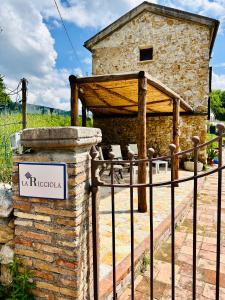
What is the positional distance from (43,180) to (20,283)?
3.01 ft

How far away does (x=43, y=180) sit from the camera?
185cm

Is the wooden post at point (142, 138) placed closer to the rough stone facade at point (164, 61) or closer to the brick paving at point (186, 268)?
the brick paving at point (186, 268)

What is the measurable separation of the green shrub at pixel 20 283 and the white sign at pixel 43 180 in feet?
2.09

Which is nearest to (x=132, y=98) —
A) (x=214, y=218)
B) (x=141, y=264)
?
(x=214, y=218)

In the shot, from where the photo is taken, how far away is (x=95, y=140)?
203 centimetres

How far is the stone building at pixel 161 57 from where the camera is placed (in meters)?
10.0

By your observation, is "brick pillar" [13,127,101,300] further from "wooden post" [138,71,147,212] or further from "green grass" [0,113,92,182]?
"wooden post" [138,71,147,212]

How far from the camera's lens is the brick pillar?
5.87 feet

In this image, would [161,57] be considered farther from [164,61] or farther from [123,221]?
[123,221]

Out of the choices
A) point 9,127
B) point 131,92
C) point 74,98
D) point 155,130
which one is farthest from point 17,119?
point 155,130

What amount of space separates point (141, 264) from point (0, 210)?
5.61 feet

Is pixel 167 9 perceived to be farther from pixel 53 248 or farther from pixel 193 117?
pixel 53 248

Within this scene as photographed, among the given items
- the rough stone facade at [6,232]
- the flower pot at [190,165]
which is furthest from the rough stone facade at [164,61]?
the rough stone facade at [6,232]

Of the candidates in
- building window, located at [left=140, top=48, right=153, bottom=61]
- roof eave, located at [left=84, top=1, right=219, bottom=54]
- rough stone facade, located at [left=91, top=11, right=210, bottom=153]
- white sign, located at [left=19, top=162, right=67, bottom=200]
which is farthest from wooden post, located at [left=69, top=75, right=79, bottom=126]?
roof eave, located at [left=84, top=1, right=219, bottom=54]
